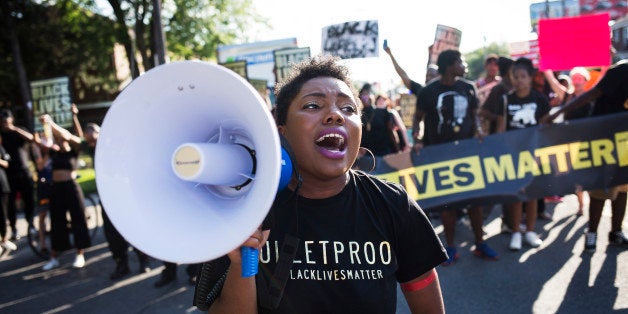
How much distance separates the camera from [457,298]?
354 cm

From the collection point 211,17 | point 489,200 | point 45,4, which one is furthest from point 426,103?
point 45,4

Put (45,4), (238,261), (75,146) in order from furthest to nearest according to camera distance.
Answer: (45,4) < (75,146) < (238,261)

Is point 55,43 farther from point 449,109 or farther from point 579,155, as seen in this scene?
point 579,155

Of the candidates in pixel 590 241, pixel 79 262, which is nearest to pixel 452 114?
pixel 590 241

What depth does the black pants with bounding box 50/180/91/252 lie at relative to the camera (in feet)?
17.6

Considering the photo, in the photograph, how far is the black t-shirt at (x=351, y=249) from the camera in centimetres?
131

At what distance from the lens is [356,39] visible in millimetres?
6125

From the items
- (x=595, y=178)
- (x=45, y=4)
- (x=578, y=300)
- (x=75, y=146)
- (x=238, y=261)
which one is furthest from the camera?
(x=45, y=4)

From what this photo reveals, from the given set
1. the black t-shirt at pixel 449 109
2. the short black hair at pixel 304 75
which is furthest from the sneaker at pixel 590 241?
the short black hair at pixel 304 75

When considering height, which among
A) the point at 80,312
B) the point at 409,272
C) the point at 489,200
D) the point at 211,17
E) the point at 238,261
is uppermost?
the point at 211,17

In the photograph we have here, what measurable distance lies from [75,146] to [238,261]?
5043 millimetres

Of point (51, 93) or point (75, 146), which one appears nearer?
point (75, 146)

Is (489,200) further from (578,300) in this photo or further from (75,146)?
(75,146)

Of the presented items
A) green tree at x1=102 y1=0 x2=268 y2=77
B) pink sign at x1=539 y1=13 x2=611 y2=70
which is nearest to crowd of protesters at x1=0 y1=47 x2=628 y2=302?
pink sign at x1=539 y1=13 x2=611 y2=70
